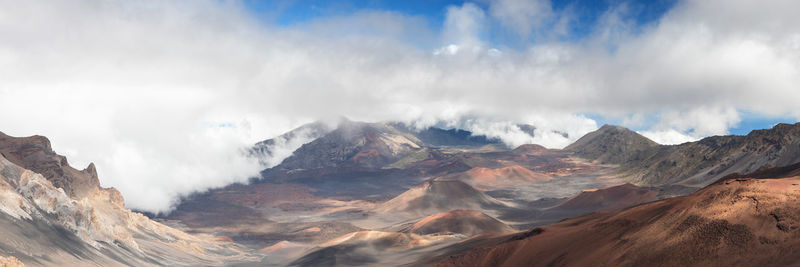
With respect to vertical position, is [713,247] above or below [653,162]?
below

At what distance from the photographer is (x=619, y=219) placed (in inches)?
1113

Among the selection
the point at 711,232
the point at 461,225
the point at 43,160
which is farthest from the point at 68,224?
the point at 461,225

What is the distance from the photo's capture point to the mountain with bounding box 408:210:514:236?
7993 centimetres

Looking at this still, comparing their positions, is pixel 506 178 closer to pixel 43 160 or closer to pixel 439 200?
pixel 439 200

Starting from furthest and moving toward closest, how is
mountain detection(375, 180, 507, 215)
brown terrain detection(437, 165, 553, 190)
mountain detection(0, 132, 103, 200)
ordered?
brown terrain detection(437, 165, 553, 190) → mountain detection(375, 180, 507, 215) → mountain detection(0, 132, 103, 200)

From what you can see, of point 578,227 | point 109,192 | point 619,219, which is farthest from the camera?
point 109,192

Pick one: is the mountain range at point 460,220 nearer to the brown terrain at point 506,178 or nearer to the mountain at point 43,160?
the mountain at point 43,160

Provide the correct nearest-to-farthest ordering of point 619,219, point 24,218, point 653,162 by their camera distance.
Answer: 1. point 619,219
2. point 24,218
3. point 653,162

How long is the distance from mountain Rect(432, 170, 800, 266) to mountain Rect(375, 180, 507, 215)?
97.0 meters

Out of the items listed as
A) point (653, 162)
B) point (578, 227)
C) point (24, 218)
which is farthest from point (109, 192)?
point (653, 162)

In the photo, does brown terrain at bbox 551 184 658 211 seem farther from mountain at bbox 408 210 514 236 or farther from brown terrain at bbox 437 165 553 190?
brown terrain at bbox 437 165 553 190

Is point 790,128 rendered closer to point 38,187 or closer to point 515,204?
point 515,204

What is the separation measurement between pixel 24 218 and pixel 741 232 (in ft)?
150

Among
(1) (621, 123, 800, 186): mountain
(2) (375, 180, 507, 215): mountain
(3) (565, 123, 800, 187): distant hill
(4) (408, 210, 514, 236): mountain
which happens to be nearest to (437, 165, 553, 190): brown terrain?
(3) (565, 123, 800, 187): distant hill
